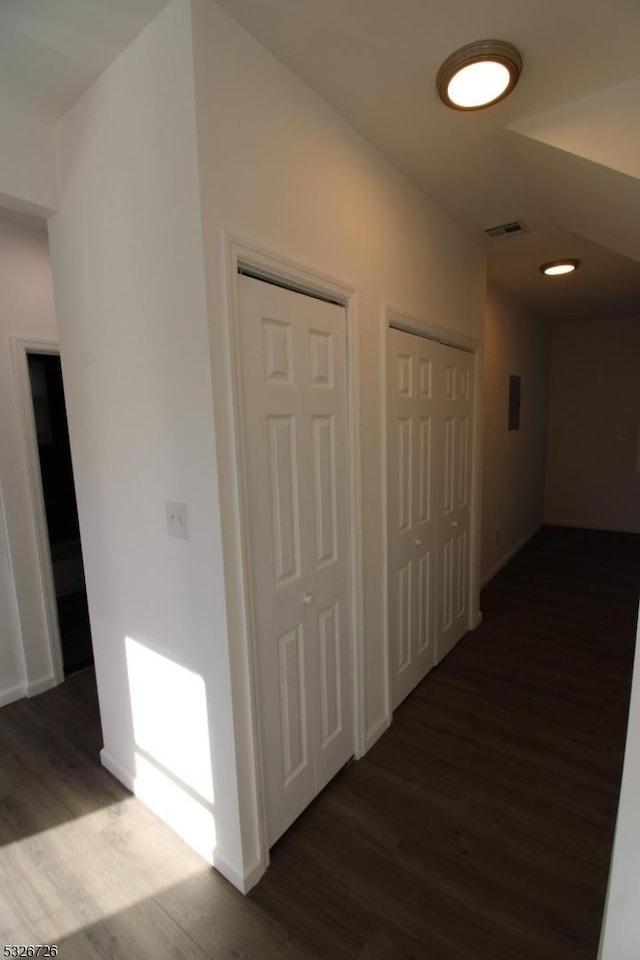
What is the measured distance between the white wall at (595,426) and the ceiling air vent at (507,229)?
381cm

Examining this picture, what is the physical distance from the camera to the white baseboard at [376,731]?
6.77 ft

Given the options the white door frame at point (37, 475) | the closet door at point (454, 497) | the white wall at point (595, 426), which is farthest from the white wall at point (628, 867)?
the white wall at point (595, 426)

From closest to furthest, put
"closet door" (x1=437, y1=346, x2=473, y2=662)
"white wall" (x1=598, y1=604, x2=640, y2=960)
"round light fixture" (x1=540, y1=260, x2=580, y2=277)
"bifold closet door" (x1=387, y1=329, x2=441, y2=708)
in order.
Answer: "white wall" (x1=598, y1=604, x2=640, y2=960), "bifold closet door" (x1=387, y1=329, x2=441, y2=708), "closet door" (x1=437, y1=346, x2=473, y2=662), "round light fixture" (x1=540, y1=260, x2=580, y2=277)

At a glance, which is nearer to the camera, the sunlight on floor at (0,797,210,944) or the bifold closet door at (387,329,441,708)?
the sunlight on floor at (0,797,210,944)

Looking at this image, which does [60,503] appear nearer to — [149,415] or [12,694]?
[12,694]

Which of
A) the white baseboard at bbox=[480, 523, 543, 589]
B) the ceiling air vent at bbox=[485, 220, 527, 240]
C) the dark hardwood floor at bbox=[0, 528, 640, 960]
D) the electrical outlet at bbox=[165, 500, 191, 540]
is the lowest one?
the dark hardwood floor at bbox=[0, 528, 640, 960]

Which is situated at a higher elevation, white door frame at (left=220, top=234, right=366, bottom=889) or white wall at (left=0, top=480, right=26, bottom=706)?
white door frame at (left=220, top=234, right=366, bottom=889)

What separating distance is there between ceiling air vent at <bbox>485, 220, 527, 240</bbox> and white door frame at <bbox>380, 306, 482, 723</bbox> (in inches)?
25.7

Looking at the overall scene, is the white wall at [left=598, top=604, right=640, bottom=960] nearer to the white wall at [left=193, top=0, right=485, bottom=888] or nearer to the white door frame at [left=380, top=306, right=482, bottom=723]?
the white wall at [left=193, top=0, right=485, bottom=888]

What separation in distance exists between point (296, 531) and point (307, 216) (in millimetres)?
1136

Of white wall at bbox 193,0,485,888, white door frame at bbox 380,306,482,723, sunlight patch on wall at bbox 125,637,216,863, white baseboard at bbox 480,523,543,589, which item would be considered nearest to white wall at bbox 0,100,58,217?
white wall at bbox 193,0,485,888

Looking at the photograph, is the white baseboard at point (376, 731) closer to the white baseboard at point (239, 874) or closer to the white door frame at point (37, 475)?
the white baseboard at point (239, 874)

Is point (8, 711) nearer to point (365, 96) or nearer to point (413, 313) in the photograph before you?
point (413, 313)

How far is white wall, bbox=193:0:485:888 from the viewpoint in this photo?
1215mm
